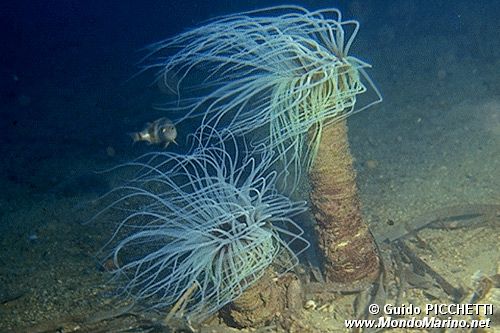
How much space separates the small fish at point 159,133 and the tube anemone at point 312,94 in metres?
2.86

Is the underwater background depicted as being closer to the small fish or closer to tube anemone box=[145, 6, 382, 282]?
tube anemone box=[145, 6, 382, 282]

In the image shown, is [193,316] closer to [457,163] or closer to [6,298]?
[6,298]

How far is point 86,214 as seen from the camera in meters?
6.49

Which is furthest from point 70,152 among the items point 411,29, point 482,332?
point 411,29

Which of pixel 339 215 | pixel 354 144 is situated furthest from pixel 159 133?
pixel 354 144

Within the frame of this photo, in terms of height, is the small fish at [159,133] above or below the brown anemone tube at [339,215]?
above

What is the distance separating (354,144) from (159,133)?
12.2ft

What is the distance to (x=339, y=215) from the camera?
3.87 meters

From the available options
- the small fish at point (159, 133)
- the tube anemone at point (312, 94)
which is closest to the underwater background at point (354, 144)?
the tube anemone at point (312, 94)

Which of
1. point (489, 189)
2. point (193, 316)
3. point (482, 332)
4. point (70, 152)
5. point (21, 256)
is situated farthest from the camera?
point (70, 152)

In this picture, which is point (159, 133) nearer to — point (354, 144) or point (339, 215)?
point (339, 215)

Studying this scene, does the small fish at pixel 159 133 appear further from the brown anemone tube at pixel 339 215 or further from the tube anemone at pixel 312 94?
the brown anemone tube at pixel 339 215

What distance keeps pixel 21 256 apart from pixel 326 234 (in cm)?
378

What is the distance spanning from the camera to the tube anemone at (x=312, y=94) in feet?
10.9
